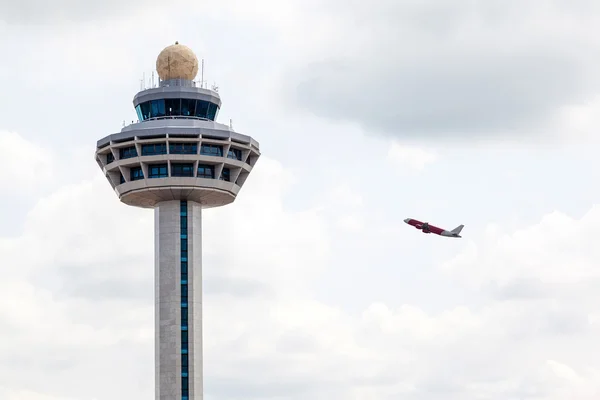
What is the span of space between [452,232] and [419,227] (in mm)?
5155

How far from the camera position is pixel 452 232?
619 feet

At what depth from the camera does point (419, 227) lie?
19250 cm
